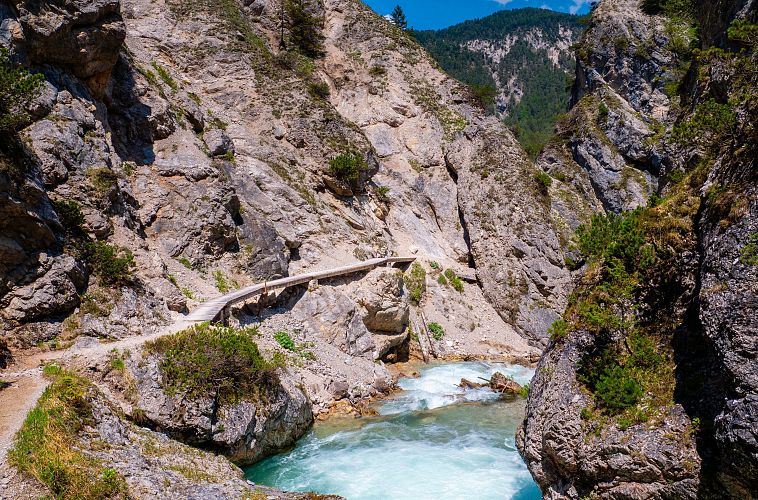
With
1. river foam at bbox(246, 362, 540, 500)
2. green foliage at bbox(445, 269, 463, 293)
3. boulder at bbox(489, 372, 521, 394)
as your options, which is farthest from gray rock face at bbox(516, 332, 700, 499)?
green foliage at bbox(445, 269, 463, 293)

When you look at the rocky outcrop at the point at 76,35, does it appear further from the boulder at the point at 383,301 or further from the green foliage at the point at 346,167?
the boulder at the point at 383,301

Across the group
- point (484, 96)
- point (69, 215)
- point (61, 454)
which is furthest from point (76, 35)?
point (484, 96)

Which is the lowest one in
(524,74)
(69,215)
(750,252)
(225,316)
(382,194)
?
(225,316)

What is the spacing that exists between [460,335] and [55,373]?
→ 22528 mm

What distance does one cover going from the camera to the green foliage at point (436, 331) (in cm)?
2816

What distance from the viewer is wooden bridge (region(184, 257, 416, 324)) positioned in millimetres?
16556

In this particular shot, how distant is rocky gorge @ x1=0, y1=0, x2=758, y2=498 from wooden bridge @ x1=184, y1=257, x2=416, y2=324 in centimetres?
58

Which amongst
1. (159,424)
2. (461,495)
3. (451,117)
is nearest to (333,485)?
(461,495)

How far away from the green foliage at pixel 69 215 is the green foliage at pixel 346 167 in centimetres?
1811

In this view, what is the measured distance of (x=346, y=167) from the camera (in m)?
31.7

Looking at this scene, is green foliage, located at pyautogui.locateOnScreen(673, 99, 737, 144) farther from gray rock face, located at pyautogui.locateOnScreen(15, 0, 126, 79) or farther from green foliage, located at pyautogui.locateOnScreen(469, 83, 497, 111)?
green foliage, located at pyautogui.locateOnScreen(469, 83, 497, 111)

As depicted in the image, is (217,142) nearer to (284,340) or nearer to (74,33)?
(74,33)

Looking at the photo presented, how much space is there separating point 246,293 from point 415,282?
13.7 meters

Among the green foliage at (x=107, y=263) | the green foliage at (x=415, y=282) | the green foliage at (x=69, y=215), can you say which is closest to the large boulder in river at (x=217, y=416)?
the green foliage at (x=107, y=263)
